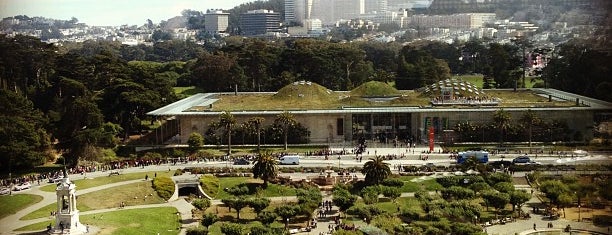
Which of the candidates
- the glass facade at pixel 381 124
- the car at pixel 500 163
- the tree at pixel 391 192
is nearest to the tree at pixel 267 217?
the tree at pixel 391 192

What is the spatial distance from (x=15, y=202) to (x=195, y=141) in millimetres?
13289

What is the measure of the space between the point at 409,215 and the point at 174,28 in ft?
478

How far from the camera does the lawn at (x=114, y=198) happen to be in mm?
29736

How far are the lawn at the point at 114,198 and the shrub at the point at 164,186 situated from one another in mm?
251

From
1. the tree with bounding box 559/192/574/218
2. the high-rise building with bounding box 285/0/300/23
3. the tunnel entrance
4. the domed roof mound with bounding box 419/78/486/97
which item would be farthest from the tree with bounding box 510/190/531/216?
the high-rise building with bounding box 285/0/300/23

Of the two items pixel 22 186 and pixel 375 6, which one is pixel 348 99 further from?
pixel 375 6

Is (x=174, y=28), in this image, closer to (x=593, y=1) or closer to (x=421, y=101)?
(x=421, y=101)

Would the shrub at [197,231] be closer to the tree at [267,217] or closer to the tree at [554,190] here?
the tree at [267,217]

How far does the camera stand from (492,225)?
92.1 ft

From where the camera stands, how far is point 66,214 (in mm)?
26531

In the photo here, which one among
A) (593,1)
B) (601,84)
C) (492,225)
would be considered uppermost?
(593,1)

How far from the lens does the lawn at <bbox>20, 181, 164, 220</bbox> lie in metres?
29.7

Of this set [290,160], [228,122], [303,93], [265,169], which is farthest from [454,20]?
[265,169]

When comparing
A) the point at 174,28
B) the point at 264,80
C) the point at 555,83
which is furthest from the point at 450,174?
the point at 174,28
